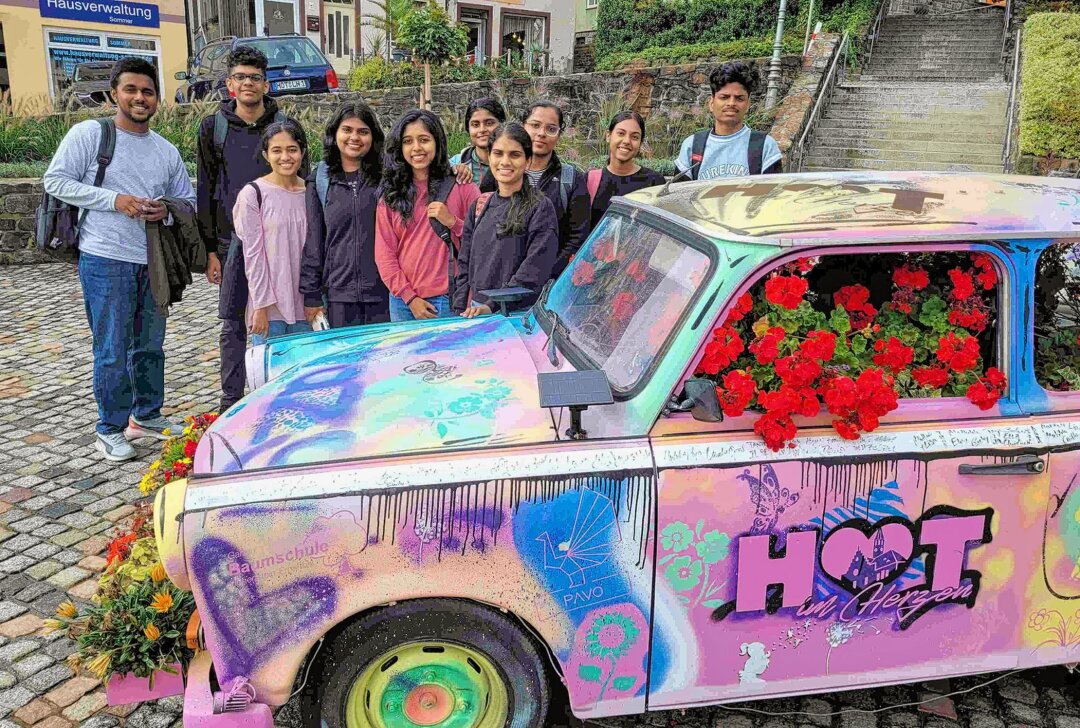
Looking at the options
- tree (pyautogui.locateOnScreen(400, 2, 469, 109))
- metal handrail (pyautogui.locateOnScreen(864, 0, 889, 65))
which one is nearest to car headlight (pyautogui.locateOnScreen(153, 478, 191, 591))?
tree (pyautogui.locateOnScreen(400, 2, 469, 109))

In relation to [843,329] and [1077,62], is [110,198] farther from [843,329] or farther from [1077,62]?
[1077,62]

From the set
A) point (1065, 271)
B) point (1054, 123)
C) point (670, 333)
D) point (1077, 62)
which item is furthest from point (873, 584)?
point (1077, 62)

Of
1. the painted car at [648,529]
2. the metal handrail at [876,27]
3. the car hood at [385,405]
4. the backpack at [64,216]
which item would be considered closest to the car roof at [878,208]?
the painted car at [648,529]

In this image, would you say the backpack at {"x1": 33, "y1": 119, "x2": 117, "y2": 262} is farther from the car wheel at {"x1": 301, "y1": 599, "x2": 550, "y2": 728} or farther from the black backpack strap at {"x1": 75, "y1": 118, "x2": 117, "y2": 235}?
the car wheel at {"x1": 301, "y1": 599, "x2": 550, "y2": 728}

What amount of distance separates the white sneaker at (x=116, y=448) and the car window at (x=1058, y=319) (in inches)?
188

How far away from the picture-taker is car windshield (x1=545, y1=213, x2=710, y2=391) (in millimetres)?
2783

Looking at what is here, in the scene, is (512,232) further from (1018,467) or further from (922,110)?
(922,110)

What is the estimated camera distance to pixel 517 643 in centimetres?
261

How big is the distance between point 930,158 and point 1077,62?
91.4 inches

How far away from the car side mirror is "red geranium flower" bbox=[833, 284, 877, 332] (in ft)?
2.34

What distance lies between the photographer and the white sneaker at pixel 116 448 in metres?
5.16

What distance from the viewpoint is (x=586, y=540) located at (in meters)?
2.51

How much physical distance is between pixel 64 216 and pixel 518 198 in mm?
2601

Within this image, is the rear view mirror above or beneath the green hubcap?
above
